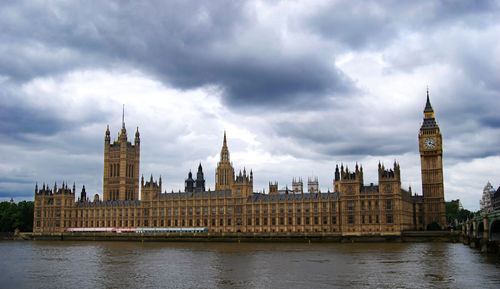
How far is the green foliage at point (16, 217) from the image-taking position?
175625 millimetres

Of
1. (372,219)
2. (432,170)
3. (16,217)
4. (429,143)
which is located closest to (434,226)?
(372,219)

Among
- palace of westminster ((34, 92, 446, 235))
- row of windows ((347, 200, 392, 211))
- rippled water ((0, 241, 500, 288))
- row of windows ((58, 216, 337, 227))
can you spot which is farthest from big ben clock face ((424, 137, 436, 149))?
rippled water ((0, 241, 500, 288))

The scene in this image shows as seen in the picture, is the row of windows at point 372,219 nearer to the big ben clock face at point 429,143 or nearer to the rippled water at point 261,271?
the big ben clock face at point 429,143

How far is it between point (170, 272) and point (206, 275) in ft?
19.6

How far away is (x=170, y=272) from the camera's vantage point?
210 feet

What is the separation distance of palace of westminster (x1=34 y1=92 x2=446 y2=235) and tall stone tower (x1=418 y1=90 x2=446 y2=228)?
0.25 m

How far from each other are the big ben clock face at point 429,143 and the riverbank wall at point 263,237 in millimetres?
32053

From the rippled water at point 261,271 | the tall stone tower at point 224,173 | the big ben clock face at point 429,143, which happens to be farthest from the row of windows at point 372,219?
the tall stone tower at point 224,173

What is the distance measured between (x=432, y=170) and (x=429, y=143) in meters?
7.34

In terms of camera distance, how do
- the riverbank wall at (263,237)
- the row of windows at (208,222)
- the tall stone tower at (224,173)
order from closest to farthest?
the riverbank wall at (263,237)
the row of windows at (208,222)
the tall stone tower at (224,173)

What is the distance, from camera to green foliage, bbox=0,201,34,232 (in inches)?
6914

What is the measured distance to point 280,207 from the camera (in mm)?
142250

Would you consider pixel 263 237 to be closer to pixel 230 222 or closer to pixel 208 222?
pixel 230 222

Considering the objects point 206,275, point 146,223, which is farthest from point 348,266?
point 146,223
